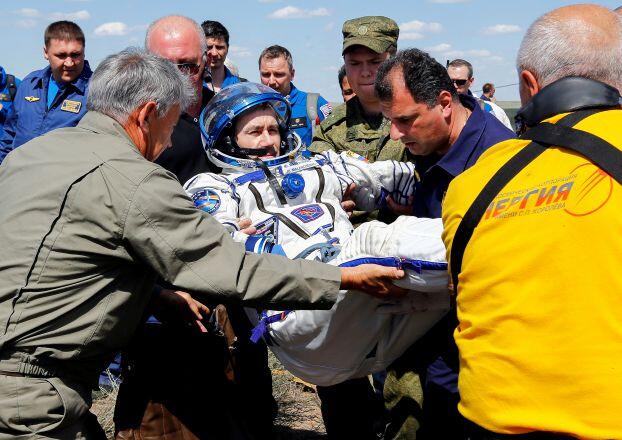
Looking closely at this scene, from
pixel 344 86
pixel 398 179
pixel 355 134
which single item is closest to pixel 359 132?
pixel 355 134

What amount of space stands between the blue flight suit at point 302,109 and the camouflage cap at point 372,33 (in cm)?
120

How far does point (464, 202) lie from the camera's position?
219cm

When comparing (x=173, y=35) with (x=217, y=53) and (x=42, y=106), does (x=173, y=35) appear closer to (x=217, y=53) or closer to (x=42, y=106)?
(x=217, y=53)

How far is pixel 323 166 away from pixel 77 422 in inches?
71.4

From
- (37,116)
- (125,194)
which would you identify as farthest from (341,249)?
(37,116)

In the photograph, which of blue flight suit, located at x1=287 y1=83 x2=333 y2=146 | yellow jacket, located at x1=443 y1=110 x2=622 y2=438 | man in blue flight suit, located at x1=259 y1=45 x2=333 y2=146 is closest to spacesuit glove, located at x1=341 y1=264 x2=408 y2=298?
yellow jacket, located at x1=443 y1=110 x2=622 y2=438

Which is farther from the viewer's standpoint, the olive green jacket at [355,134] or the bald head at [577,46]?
the olive green jacket at [355,134]

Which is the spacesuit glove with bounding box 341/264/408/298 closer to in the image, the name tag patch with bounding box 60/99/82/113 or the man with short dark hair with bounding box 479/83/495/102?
the name tag patch with bounding box 60/99/82/113

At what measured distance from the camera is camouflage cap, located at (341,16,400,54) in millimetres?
4789

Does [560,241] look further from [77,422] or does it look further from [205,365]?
[205,365]

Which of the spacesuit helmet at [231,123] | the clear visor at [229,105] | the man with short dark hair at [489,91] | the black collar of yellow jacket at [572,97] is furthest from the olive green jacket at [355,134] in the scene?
the man with short dark hair at [489,91]

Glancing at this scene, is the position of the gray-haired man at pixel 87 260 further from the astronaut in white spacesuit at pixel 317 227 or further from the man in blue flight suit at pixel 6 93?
the man in blue flight suit at pixel 6 93

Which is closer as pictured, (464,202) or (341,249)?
(464,202)

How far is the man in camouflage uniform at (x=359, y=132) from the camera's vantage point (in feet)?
15.1
